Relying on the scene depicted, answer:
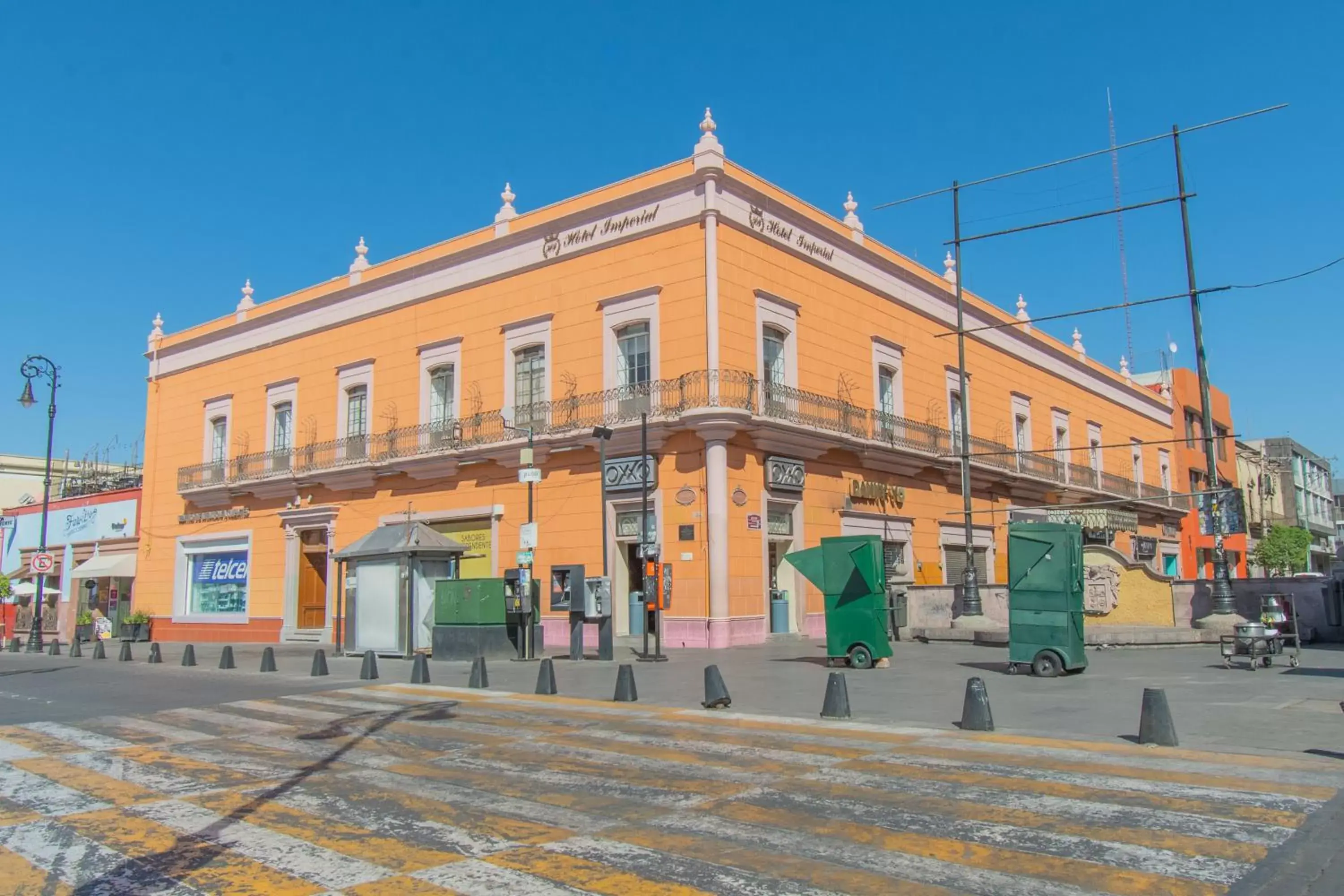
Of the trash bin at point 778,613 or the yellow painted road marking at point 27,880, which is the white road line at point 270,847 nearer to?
the yellow painted road marking at point 27,880

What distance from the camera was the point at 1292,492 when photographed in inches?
3024

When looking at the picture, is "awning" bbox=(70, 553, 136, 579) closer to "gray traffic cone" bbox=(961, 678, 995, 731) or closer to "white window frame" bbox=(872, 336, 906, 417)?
"white window frame" bbox=(872, 336, 906, 417)

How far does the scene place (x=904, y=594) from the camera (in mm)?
24109

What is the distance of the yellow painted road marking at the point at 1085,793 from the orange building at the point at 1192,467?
1775 inches

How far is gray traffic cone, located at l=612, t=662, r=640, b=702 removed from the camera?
12.9 metres

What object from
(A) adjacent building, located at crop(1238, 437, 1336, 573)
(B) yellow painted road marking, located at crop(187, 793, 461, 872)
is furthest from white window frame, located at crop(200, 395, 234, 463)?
(A) adjacent building, located at crop(1238, 437, 1336, 573)

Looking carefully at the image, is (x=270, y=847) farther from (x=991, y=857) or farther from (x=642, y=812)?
(x=991, y=857)

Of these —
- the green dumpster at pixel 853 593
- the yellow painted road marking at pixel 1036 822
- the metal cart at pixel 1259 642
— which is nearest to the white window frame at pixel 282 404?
the green dumpster at pixel 853 593

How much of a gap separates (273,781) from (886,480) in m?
22.3

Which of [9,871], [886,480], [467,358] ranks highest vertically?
[467,358]

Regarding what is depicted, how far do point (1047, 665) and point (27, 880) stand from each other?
1320 cm

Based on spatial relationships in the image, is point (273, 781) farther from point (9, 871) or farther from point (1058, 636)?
point (1058, 636)

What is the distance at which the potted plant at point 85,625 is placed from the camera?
113 ft

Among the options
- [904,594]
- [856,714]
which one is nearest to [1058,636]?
[856,714]
